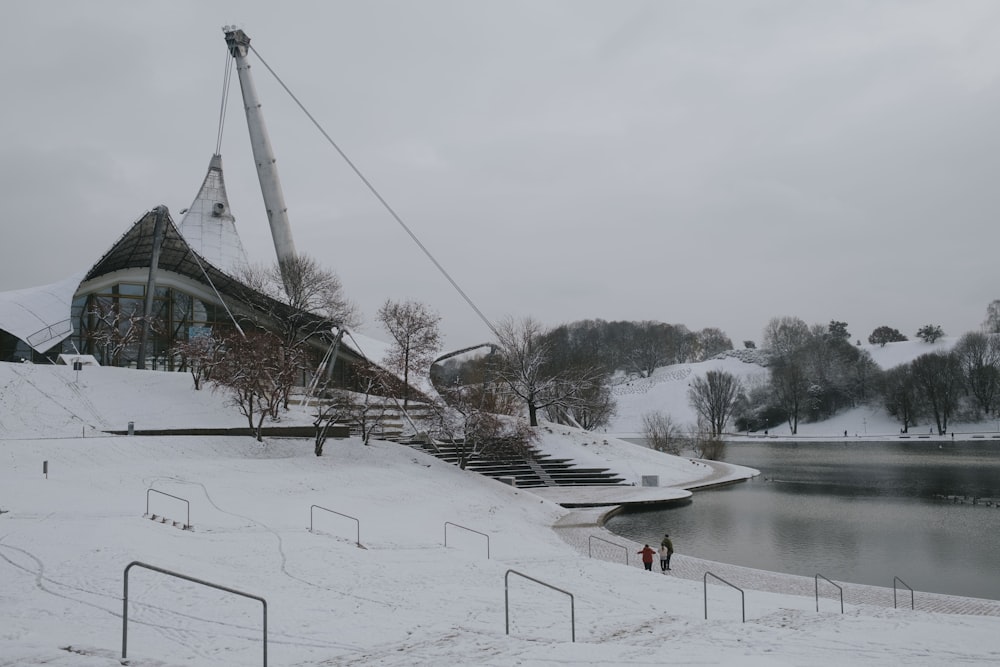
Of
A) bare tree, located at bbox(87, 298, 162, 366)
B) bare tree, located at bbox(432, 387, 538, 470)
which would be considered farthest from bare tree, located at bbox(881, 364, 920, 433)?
bare tree, located at bbox(87, 298, 162, 366)

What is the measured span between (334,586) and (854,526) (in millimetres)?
17335

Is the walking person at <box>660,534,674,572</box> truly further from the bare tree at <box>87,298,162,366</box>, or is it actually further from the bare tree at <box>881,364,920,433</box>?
the bare tree at <box>881,364,920,433</box>

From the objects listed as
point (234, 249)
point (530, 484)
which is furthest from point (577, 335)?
point (530, 484)

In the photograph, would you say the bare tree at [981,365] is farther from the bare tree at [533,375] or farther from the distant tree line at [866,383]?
the bare tree at [533,375]

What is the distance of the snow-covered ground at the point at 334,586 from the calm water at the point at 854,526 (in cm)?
280

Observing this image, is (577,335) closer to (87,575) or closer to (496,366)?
(496,366)

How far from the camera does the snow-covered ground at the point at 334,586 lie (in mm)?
7512

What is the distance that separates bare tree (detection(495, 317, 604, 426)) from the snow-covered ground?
613 inches

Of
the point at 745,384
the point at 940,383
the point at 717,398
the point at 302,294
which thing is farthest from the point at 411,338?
the point at 745,384

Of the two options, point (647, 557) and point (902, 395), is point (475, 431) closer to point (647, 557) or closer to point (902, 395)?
point (647, 557)

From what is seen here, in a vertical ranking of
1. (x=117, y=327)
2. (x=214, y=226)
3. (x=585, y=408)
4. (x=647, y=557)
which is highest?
(x=214, y=226)

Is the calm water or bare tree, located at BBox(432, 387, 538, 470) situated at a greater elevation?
bare tree, located at BBox(432, 387, 538, 470)

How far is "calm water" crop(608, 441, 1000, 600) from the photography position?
54.3 ft

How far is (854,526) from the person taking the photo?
2175 cm
